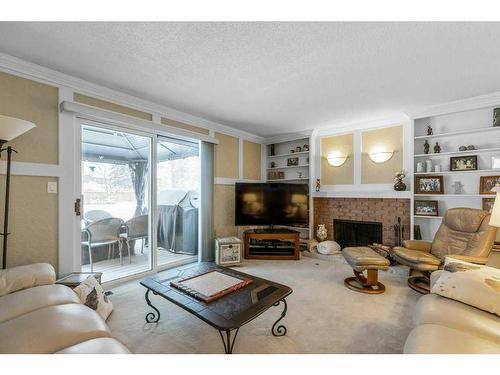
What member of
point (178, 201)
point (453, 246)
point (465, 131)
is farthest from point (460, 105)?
point (178, 201)

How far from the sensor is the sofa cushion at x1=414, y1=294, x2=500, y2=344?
1254 mm

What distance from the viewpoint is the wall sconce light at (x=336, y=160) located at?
4.29 m

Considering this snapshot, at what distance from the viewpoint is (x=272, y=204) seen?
4.30m

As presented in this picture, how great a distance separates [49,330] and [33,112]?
2.09 m

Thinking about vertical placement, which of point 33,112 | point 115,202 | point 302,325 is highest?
point 33,112

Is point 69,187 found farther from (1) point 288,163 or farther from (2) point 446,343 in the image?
(1) point 288,163

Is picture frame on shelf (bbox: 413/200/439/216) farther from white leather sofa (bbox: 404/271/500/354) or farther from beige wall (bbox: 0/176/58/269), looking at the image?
beige wall (bbox: 0/176/58/269)

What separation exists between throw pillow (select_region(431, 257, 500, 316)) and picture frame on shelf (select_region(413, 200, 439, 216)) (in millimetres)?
1894

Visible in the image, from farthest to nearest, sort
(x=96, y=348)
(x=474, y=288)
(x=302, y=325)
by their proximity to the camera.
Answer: (x=302, y=325)
(x=474, y=288)
(x=96, y=348)

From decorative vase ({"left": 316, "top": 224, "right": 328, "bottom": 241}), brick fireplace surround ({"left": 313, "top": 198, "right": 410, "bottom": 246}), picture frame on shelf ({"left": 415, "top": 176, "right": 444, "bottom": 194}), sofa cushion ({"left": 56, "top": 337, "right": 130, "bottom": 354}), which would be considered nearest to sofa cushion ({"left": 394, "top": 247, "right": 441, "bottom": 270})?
brick fireplace surround ({"left": 313, "top": 198, "right": 410, "bottom": 246})
